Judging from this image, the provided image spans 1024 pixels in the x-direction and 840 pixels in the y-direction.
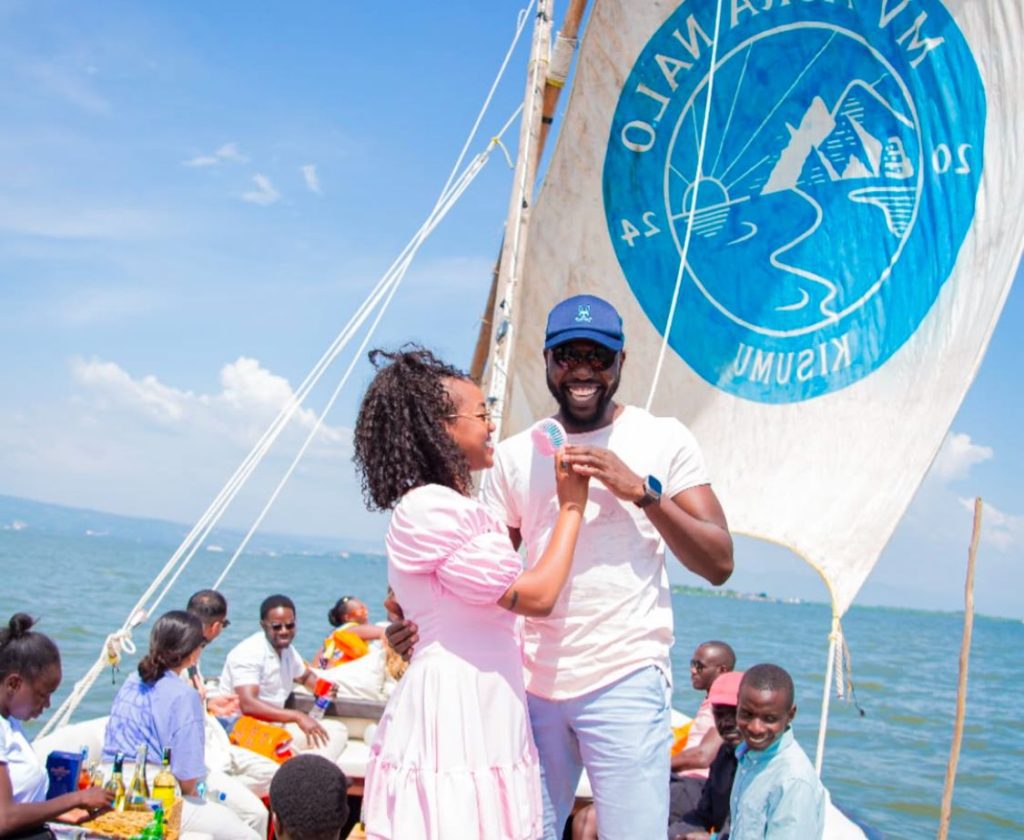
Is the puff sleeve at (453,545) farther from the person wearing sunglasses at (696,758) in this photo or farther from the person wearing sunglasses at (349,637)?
the person wearing sunglasses at (349,637)

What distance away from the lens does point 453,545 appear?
2.13 m

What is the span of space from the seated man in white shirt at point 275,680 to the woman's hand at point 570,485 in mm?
3326

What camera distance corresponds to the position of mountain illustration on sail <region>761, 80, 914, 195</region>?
18.2 ft

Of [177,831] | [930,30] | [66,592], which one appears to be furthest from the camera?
[66,592]

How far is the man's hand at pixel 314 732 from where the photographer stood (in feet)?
17.1

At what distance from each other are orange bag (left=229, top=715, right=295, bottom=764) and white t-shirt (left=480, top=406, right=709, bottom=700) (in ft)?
10.2

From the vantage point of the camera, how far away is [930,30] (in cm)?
545

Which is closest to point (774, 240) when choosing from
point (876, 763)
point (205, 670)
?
point (876, 763)

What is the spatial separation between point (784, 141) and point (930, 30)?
0.88 m

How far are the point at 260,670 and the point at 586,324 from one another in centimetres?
395

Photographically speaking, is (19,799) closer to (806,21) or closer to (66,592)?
(806,21)

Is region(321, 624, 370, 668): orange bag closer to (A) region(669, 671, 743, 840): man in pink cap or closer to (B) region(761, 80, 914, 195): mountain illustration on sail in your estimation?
(A) region(669, 671, 743, 840): man in pink cap

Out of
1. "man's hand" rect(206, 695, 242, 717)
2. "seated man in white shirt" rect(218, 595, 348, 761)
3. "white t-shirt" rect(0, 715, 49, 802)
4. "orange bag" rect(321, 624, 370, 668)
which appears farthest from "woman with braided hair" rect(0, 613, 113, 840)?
"orange bag" rect(321, 624, 370, 668)

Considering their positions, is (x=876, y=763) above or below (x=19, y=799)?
below
